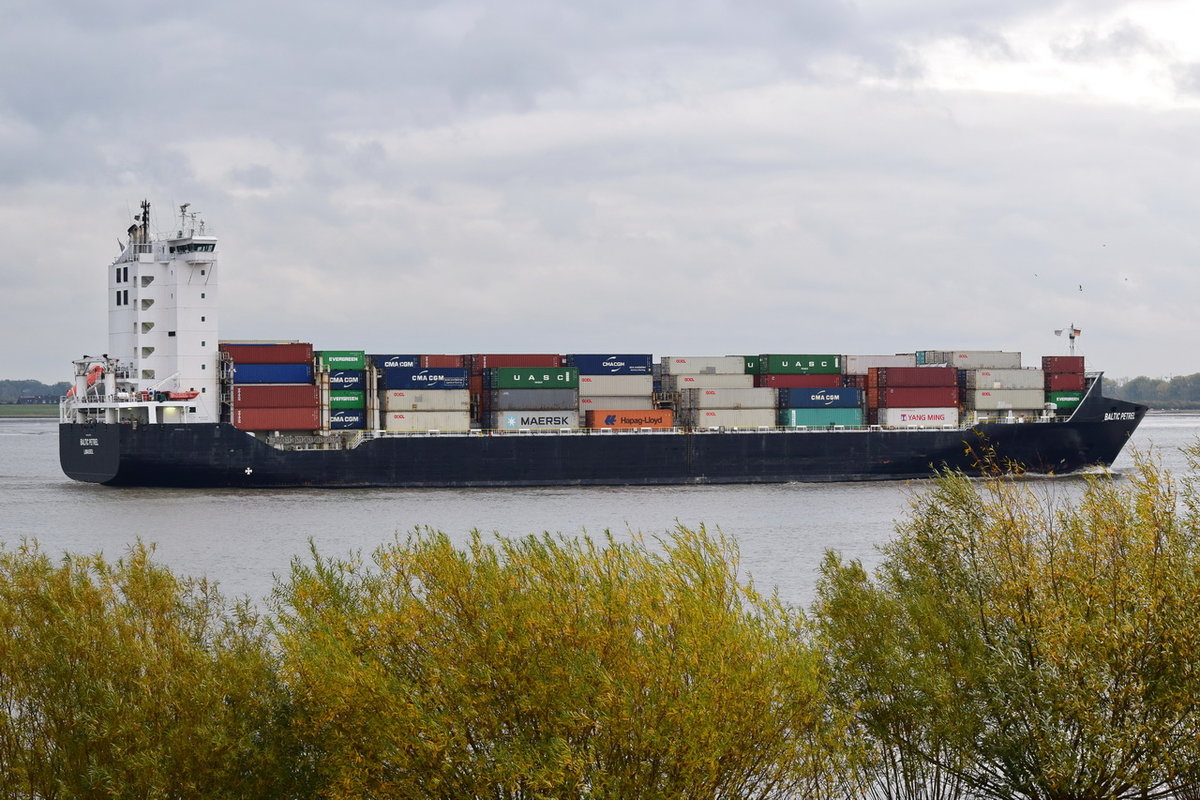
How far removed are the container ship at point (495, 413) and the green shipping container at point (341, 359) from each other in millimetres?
45

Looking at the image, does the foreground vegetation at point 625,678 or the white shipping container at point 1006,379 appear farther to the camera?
the white shipping container at point 1006,379

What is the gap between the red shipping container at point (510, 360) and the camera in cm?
5253

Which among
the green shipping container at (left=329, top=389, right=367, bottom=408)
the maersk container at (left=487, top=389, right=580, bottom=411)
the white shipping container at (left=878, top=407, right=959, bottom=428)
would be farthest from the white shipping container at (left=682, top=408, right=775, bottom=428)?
the green shipping container at (left=329, top=389, right=367, bottom=408)

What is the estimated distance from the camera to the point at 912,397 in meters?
54.6

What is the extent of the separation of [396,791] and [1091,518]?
7.56 m

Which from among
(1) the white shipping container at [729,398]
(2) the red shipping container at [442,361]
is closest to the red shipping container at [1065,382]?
(1) the white shipping container at [729,398]

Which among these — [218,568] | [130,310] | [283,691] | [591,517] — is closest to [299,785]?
[283,691]

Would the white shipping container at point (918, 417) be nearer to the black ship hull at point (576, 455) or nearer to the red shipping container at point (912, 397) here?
the red shipping container at point (912, 397)

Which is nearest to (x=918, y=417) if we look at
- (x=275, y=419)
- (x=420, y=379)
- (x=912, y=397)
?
(x=912, y=397)

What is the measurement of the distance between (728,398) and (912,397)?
7842 millimetres

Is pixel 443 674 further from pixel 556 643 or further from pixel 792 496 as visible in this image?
pixel 792 496

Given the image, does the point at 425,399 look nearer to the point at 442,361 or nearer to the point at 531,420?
the point at 442,361

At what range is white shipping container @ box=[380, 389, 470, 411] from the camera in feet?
166

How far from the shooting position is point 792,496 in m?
47.6
